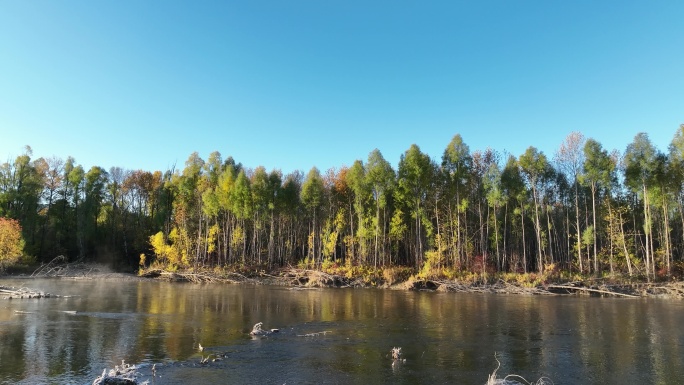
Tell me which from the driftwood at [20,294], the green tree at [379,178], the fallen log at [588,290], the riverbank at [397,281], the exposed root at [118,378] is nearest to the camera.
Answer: the exposed root at [118,378]

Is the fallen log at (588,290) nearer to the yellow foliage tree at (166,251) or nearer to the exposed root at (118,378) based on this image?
the exposed root at (118,378)

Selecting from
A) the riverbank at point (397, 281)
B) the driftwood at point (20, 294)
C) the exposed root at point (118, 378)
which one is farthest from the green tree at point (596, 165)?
the driftwood at point (20, 294)

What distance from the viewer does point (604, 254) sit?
55.0m

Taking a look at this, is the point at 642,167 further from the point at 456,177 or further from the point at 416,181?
the point at 416,181

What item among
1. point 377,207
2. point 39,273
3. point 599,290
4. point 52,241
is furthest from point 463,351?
point 52,241

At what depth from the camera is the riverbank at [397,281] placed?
44062 millimetres

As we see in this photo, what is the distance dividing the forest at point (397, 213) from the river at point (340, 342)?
69.1ft

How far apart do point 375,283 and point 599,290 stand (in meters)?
24.9

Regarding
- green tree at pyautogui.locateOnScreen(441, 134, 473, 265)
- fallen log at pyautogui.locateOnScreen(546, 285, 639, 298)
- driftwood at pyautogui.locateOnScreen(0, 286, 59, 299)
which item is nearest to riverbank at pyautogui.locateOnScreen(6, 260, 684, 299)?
fallen log at pyautogui.locateOnScreen(546, 285, 639, 298)

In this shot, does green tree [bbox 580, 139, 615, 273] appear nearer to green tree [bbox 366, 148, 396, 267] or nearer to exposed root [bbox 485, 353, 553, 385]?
green tree [bbox 366, 148, 396, 267]

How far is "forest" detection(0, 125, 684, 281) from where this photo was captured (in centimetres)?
5175

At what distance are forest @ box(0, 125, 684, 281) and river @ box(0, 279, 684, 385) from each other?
21060 mm

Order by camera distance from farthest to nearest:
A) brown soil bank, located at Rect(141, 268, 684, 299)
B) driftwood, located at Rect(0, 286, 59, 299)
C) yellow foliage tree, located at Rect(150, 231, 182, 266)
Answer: yellow foliage tree, located at Rect(150, 231, 182, 266) < brown soil bank, located at Rect(141, 268, 684, 299) < driftwood, located at Rect(0, 286, 59, 299)

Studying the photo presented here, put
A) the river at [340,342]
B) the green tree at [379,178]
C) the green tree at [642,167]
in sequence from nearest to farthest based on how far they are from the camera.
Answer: the river at [340,342] → the green tree at [642,167] → the green tree at [379,178]
